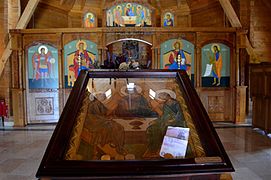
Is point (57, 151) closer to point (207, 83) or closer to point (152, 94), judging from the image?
point (152, 94)

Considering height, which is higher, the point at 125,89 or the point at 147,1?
the point at 147,1

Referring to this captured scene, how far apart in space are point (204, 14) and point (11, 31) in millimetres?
7993

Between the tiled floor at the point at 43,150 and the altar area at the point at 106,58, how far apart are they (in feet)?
2.97

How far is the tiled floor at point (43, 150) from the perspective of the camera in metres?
4.08

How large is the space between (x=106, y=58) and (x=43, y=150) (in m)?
3.54

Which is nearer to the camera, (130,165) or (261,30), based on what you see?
(130,165)

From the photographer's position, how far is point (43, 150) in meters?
5.38

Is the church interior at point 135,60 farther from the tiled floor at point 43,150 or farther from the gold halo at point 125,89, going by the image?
the gold halo at point 125,89

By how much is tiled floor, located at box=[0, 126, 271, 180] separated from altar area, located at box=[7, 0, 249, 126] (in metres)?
0.91

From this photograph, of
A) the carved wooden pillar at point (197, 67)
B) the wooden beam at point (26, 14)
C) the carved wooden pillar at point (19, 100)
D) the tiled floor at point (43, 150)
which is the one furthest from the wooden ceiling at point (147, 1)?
the tiled floor at point (43, 150)

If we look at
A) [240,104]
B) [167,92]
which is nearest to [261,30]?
[240,104]

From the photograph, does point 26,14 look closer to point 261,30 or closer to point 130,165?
point 130,165

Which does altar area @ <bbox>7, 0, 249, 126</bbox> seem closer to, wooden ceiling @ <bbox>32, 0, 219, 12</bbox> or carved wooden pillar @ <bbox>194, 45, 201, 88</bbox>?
carved wooden pillar @ <bbox>194, 45, 201, 88</bbox>

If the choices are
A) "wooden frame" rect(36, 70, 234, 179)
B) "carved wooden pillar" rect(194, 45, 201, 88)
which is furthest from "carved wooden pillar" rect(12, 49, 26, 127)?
"wooden frame" rect(36, 70, 234, 179)
